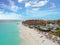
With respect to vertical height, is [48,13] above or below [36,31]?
above

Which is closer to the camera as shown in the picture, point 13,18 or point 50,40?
point 50,40

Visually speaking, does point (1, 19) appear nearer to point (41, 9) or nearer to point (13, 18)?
point (13, 18)

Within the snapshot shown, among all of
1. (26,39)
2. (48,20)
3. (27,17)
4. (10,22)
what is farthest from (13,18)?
(48,20)
